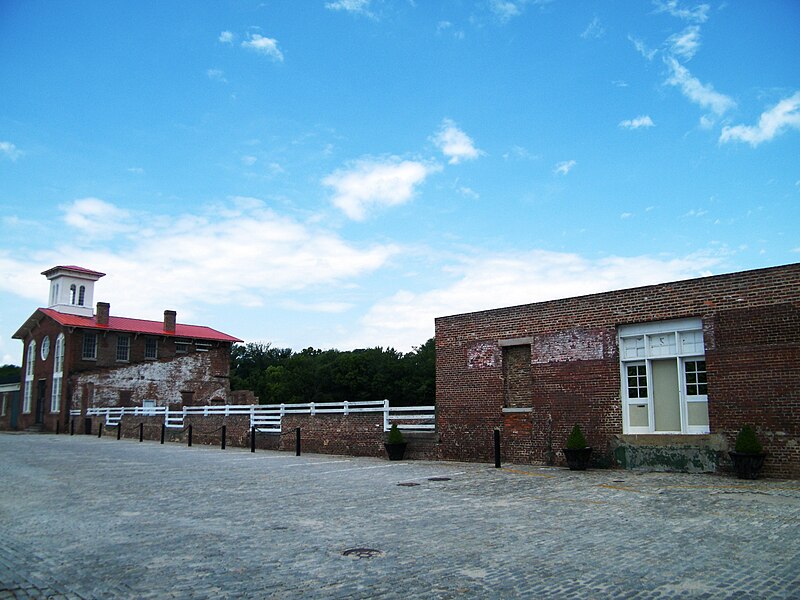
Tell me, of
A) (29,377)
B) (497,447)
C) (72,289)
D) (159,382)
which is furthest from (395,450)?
(29,377)

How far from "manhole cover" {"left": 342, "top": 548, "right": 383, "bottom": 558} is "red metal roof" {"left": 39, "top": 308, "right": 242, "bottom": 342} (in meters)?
41.9

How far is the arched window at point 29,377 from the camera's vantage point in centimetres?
4775

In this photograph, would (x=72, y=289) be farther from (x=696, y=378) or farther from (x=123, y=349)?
(x=696, y=378)

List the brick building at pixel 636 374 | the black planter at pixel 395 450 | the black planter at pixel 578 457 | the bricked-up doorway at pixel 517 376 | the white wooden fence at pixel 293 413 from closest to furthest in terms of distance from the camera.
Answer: the brick building at pixel 636 374
the black planter at pixel 578 457
the bricked-up doorway at pixel 517 376
the black planter at pixel 395 450
the white wooden fence at pixel 293 413

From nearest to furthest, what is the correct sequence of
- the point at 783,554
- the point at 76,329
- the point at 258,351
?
the point at 783,554 < the point at 76,329 < the point at 258,351

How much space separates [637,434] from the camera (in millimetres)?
14594

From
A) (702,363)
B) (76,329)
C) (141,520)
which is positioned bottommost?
(141,520)

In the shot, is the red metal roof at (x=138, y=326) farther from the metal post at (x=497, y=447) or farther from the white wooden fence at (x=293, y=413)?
the metal post at (x=497, y=447)

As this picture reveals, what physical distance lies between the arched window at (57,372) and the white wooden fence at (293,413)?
9.06 metres

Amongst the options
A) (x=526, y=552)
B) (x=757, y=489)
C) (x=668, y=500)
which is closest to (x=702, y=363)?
(x=757, y=489)

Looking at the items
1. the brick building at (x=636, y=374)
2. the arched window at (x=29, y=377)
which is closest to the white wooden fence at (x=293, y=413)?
the brick building at (x=636, y=374)

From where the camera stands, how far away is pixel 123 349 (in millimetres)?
46406

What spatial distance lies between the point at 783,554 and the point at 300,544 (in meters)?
5.12

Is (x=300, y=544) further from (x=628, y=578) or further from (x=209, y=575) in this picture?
(x=628, y=578)
